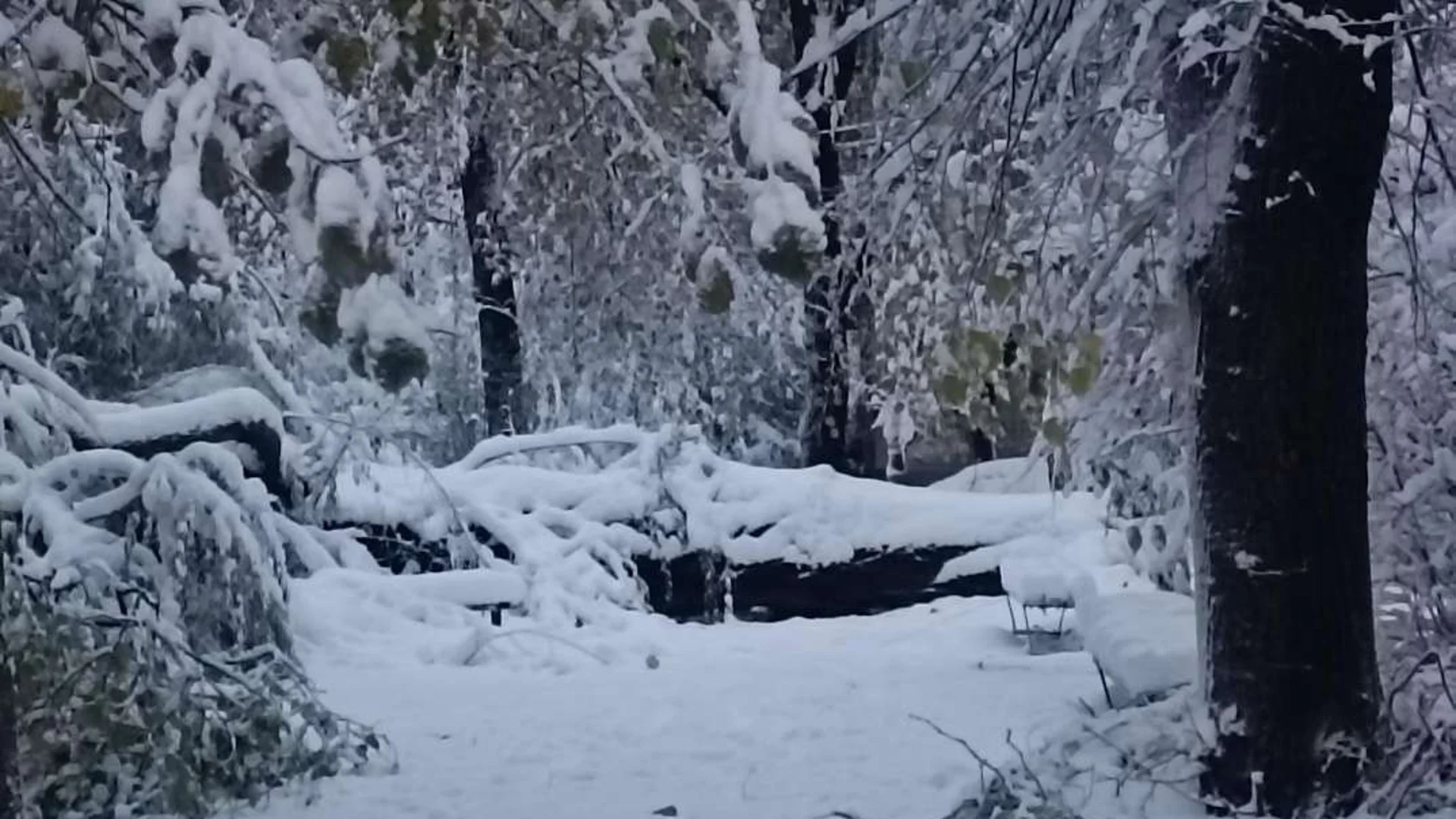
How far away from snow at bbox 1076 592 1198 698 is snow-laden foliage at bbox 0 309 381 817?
2.80m

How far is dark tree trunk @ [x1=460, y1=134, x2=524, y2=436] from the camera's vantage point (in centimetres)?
1282

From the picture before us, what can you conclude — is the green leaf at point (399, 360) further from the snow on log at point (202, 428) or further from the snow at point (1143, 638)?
the snow on log at point (202, 428)

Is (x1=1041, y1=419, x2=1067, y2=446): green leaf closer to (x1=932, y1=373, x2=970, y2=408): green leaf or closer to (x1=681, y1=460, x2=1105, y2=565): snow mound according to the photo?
(x1=932, y1=373, x2=970, y2=408): green leaf

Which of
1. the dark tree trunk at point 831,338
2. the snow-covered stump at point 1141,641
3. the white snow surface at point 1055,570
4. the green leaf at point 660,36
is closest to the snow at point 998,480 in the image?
the dark tree trunk at point 831,338

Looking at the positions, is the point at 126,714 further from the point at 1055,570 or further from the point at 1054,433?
the point at 1055,570

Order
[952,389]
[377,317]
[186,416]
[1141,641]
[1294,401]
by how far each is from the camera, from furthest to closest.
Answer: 1. [186,416]
2. [1141,641]
3. [1294,401]
4. [952,389]
5. [377,317]

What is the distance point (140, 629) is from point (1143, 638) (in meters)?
3.44

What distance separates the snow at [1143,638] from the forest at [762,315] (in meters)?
0.03

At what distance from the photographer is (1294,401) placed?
4.66 meters

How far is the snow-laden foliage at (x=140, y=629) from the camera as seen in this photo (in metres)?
5.68

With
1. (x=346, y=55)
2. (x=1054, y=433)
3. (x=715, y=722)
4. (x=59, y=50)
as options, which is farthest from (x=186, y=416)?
(x=346, y=55)

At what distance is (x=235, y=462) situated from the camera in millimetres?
7305

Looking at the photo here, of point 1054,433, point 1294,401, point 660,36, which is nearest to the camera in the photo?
point 660,36

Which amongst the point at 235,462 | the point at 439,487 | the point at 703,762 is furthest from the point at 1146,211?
the point at 439,487
